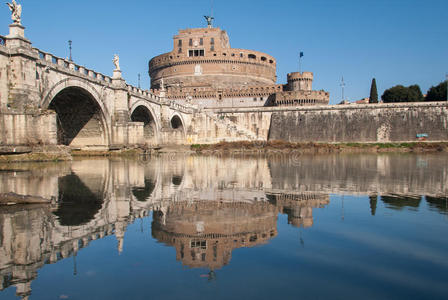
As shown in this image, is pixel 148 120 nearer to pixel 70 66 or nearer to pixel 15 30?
pixel 70 66

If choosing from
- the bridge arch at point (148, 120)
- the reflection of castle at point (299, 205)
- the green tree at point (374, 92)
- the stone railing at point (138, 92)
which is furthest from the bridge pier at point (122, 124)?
the green tree at point (374, 92)

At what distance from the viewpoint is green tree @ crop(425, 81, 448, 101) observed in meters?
65.5

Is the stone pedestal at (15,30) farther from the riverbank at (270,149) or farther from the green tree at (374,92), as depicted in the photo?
the green tree at (374,92)

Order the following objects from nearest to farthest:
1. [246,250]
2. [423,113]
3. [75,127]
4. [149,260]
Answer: [149,260], [246,250], [75,127], [423,113]

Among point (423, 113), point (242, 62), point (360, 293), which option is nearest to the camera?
point (360, 293)

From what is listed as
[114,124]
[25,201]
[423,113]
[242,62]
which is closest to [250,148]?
[114,124]

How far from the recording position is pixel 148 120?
4288cm

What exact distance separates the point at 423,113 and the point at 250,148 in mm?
30654

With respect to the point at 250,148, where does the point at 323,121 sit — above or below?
above

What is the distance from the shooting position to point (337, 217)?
6.72 m

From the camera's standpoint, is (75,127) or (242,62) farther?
(242,62)

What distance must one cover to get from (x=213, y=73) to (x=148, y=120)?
128ft

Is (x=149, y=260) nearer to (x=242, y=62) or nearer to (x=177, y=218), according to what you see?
(x=177, y=218)

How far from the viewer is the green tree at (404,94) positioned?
68.9 meters
